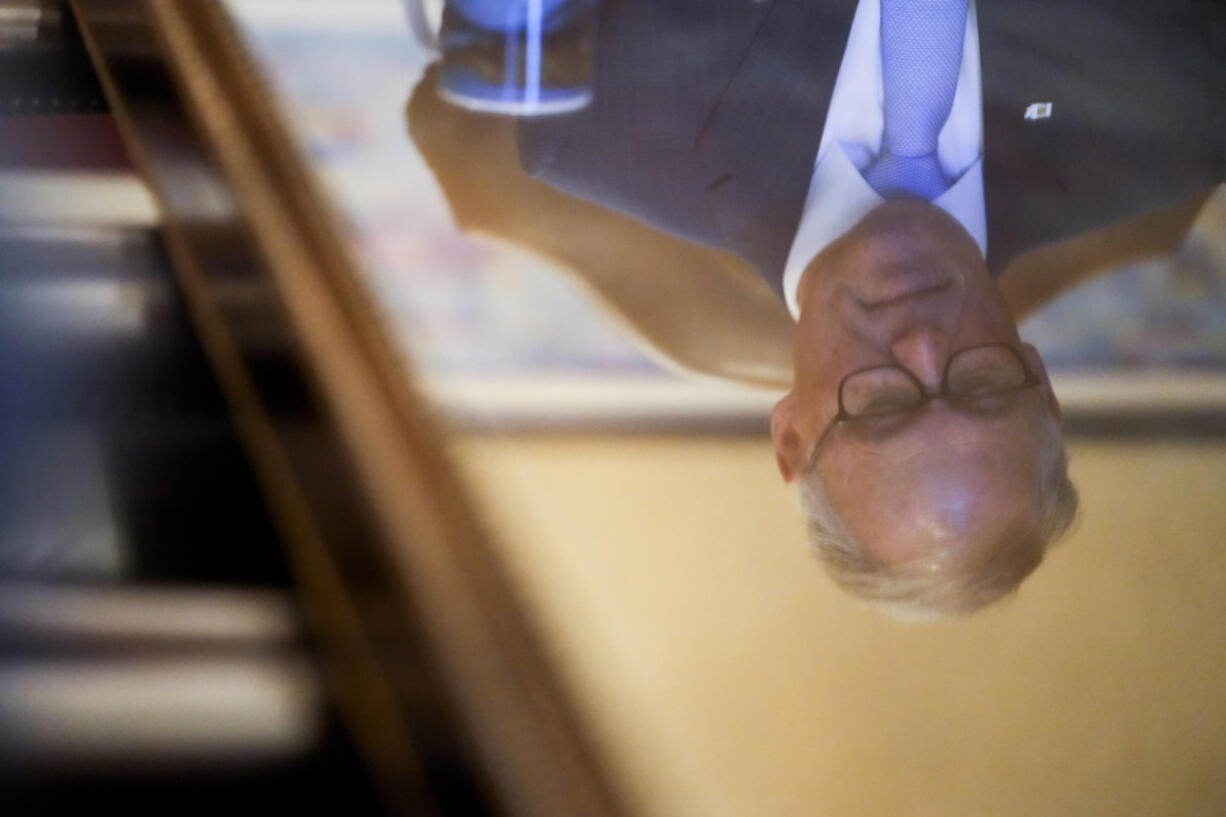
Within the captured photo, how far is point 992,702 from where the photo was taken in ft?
1.57

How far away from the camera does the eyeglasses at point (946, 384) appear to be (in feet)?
1.97

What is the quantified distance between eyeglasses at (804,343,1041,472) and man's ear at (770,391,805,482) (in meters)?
0.03

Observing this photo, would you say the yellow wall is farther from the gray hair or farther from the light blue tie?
the light blue tie

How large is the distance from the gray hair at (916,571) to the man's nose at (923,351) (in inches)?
4.5

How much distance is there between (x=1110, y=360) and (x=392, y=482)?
59 cm

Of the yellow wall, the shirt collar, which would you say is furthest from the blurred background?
the shirt collar

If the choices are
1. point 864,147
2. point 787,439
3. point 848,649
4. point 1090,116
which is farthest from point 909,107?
point 848,649

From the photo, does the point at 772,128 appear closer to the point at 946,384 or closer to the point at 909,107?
the point at 909,107

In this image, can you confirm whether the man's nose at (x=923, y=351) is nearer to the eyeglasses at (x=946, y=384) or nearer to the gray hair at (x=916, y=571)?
the eyeglasses at (x=946, y=384)

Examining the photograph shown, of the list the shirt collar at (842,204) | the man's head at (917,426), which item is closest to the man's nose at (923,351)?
the man's head at (917,426)

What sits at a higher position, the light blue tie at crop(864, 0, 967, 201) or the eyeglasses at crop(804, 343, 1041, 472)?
the light blue tie at crop(864, 0, 967, 201)

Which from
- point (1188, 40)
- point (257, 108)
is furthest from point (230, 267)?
point (1188, 40)

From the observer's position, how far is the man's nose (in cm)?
62

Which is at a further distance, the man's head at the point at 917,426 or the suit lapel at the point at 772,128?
the suit lapel at the point at 772,128
